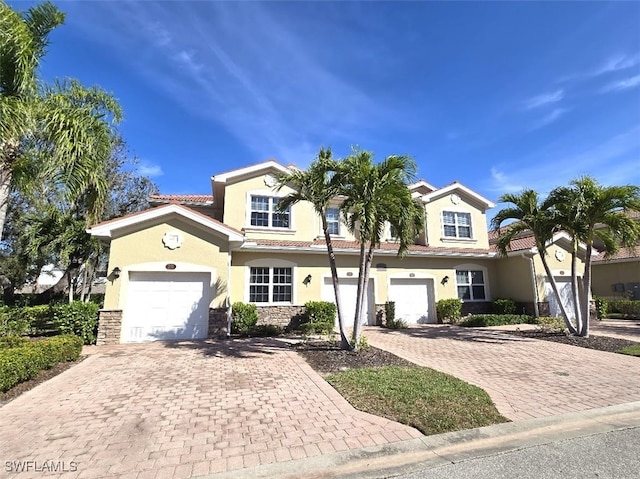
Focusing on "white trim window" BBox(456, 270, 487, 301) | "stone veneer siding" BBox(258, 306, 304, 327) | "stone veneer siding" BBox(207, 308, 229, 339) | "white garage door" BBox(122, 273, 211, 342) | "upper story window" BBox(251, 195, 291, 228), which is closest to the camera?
"white garage door" BBox(122, 273, 211, 342)

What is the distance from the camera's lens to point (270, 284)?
1520cm

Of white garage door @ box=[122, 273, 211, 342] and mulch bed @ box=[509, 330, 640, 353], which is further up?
white garage door @ box=[122, 273, 211, 342]

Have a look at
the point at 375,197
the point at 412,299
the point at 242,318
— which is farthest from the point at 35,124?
the point at 412,299

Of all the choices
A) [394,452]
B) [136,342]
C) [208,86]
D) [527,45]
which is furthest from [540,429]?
[208,86]

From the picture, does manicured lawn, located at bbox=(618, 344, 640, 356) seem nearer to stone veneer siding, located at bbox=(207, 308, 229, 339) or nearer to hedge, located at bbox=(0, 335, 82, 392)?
stone veneer siding, located at bbox=(207, 308, 229, 339)

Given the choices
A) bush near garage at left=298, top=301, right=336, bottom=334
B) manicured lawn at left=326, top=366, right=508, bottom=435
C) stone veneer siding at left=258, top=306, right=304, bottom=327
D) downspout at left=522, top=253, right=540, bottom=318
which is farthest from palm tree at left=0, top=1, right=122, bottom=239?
downspout at left=522, top=253, right=540, bottom=318

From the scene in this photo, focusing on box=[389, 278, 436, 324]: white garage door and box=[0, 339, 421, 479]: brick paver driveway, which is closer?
box=[0, 339, 421, 479]: brick paver driveway

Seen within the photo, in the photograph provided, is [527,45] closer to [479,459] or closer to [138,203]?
[479,459]

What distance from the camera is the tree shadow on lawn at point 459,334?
12.2m

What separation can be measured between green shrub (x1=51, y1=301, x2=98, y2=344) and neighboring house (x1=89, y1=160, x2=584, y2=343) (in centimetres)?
42

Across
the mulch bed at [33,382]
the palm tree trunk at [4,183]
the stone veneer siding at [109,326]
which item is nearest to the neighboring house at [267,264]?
the stone veneer siding at [109,326]

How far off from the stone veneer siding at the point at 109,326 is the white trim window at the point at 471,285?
53.3 feet

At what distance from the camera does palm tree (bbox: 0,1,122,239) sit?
7359 mm

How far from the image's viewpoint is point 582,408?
217 inches
